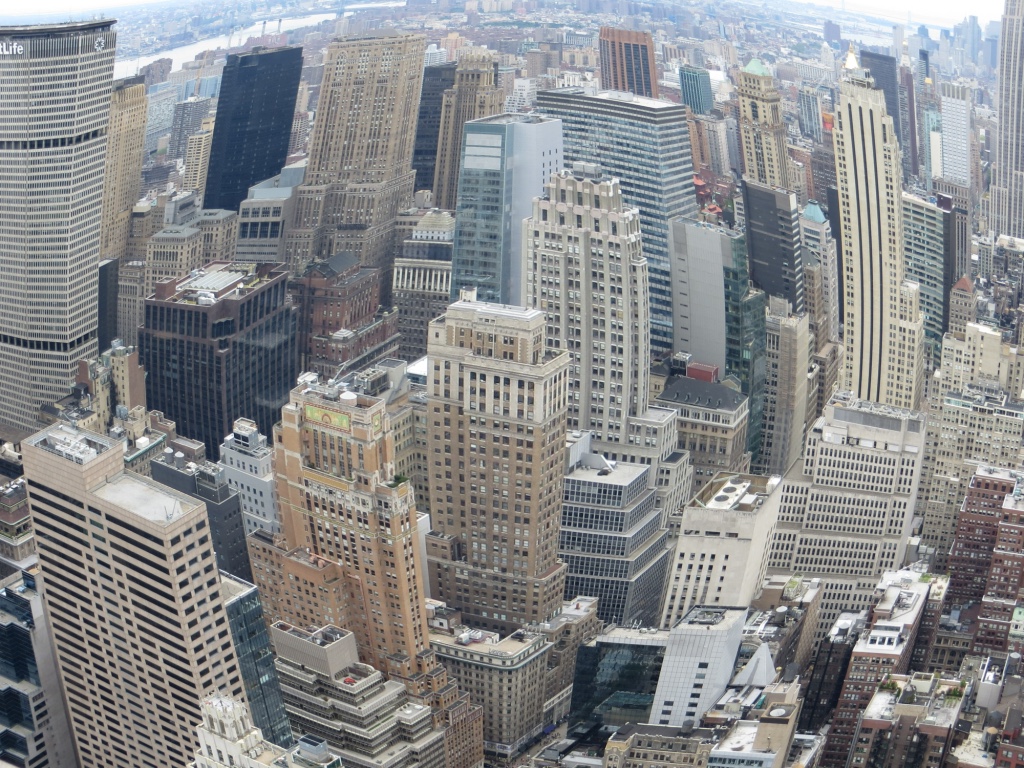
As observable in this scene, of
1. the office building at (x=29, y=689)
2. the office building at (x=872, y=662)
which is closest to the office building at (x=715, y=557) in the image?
the office building at (x=872, y=662)

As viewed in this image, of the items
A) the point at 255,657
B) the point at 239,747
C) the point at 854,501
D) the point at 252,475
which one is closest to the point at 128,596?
the point at 255,657

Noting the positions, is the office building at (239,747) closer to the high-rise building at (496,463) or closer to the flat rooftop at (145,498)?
the flat rooftop at (145,498)

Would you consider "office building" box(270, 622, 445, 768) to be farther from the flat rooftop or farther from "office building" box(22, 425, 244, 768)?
the flat rooftop

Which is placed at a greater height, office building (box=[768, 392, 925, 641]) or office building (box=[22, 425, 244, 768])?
office building (box=[22, 425, 244, 768])

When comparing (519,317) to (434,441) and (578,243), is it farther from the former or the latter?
(578,243)

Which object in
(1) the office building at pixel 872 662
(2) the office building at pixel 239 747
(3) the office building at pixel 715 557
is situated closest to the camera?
(2) the office building at pixel 239 747

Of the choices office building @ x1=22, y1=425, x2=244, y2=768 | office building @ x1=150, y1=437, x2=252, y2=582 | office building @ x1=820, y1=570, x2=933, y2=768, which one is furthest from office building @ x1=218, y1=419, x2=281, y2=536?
office building @ x1=820, y1=570, x2=933, y2=768

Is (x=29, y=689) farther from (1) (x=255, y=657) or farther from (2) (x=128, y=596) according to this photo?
(1) (x=255, y=657)
